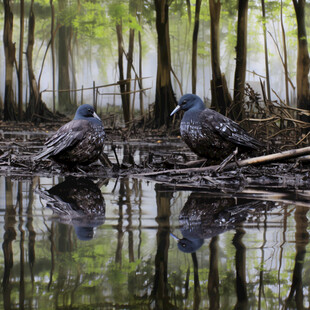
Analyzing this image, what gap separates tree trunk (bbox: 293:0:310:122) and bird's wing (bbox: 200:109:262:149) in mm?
5670

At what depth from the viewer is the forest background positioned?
9.16m

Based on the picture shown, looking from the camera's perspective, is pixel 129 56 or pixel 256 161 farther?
pixel 129 56

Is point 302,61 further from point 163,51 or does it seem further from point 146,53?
point 146,53

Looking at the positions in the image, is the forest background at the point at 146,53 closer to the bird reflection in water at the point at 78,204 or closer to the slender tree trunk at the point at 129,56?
the slender tree trunk at the point at 129,56

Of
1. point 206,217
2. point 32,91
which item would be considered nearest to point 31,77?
point 32,91

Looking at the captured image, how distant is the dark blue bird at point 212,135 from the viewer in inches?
131

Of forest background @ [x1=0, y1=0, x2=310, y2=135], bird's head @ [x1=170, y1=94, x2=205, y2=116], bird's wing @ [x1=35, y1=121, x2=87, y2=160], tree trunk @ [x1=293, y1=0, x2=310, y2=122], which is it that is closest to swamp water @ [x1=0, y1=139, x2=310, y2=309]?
bird's wing @ [x1=35, y1=121, x2=87, y2=160]

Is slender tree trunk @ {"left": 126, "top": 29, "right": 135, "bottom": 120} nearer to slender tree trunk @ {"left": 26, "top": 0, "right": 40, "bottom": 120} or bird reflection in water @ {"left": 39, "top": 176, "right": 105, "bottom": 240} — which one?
slender tree trunk @ {"left": 26, "top": 0, "right": 40, "bottom": 120}

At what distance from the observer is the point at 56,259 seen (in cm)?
131

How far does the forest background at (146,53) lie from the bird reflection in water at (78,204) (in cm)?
554

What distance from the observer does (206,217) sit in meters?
1.93

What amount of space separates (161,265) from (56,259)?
0.29 meters

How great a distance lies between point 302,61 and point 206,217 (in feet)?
25.6

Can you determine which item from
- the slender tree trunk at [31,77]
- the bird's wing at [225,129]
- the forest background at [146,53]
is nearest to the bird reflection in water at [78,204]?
the bird's wing at [225,129]
